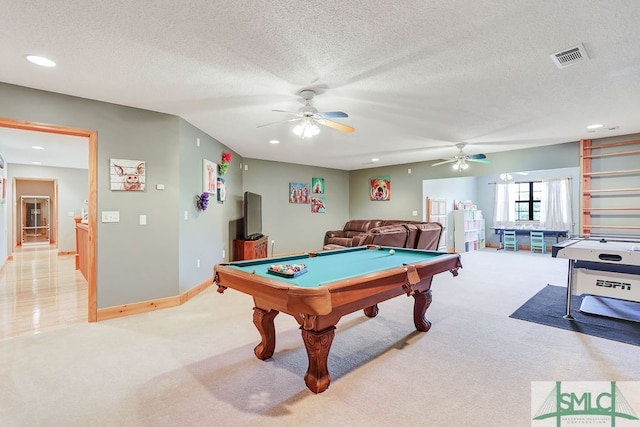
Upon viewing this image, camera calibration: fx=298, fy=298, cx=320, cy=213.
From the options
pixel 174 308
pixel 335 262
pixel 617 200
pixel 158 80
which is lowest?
pixel 174 308

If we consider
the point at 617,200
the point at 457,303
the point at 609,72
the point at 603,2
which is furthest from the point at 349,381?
the point at 617,200

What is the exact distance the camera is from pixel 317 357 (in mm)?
2018

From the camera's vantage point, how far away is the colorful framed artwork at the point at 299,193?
7934 mm

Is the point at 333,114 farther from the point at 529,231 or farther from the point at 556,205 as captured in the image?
the point at 556,205

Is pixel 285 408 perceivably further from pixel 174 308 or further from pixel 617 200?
pixel 617 200

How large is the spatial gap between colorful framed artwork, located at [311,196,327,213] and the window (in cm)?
640

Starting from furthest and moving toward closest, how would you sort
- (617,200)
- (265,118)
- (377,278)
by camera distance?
(617,200)
(265,118)
(377,278)

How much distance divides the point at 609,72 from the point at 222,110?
3925mm

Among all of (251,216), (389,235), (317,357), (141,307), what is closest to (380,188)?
(389,235)

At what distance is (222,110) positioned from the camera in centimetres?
366

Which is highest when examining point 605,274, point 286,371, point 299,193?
point 299,193

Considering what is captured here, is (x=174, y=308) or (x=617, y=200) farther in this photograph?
(x=617, y=200)

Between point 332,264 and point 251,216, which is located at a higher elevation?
point 251,216

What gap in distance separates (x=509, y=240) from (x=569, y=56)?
8210mm
